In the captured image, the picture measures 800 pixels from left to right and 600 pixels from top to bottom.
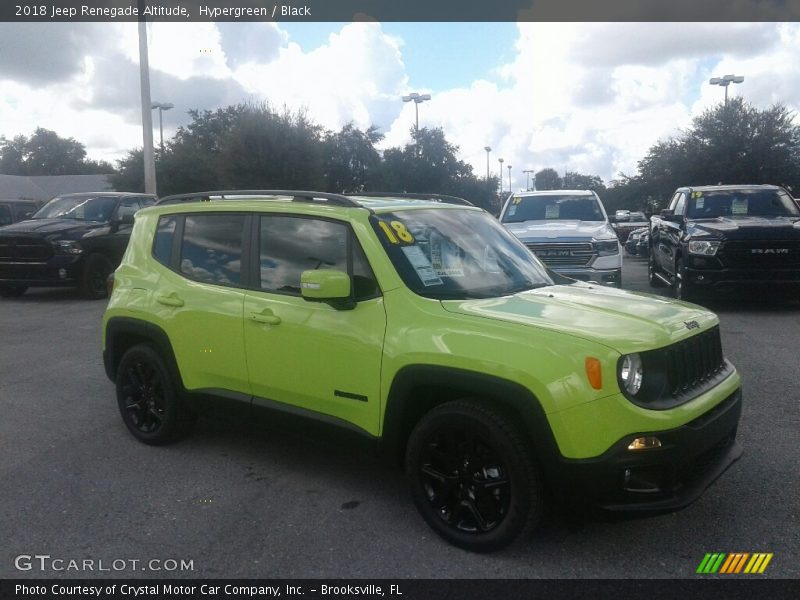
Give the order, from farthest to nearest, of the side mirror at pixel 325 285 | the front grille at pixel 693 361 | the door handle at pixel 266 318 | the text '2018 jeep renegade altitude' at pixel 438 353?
the door handle at pixel 266 318
the side mirror at pixel 325 285
the front grille at pixel 693 361
the text '2018 jeep renegade altitude' at pixel 438 353

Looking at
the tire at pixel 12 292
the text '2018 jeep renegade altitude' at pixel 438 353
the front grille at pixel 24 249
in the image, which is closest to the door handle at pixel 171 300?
the text '2018 jeep renegade altitude' at pixel 438 353

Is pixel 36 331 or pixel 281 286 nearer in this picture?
pixel 281 286

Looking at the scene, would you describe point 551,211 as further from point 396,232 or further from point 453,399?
point 453,399

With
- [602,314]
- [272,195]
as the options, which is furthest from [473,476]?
[272,195]

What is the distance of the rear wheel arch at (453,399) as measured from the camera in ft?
11.0

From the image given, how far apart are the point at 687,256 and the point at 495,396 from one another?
847 cm

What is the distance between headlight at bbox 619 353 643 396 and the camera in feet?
11.0

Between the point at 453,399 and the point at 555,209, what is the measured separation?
916 centimetres

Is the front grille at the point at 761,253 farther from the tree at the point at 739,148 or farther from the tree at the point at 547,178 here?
the tree at the point at 547,178

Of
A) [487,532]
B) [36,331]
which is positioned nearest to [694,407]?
[487,532]

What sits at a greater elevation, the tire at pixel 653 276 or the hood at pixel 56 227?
the hood at pixel 56 227

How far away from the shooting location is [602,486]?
330cm

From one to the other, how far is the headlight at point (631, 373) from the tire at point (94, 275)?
11629mm
